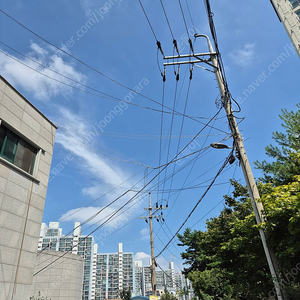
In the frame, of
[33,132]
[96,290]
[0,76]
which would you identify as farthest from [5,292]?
[96,290]

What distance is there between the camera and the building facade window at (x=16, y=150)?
862 cm

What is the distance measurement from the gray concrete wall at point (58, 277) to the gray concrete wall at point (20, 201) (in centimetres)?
2800

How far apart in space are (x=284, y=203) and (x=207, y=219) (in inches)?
662

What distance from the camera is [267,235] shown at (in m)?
6.80

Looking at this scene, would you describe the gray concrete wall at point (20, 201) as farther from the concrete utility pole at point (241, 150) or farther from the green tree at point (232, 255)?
the green tree at point (232, 255)

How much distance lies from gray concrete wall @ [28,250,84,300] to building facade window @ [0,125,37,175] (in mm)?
28449

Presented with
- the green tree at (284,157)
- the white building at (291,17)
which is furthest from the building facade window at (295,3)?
the green tree at (284,157)

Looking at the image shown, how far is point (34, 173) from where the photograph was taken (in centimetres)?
985

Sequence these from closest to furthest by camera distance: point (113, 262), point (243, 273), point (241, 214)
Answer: point (243, 273) → point (241, 214) → point (113, 262)

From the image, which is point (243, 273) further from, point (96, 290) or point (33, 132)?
point (96, 290)

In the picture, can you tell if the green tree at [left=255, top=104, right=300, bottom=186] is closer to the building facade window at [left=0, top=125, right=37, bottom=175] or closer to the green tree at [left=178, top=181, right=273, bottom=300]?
the green tree at [left=178, top=181, right=273, bottom=300]

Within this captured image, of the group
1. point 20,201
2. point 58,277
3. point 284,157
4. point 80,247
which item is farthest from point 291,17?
point 80,247

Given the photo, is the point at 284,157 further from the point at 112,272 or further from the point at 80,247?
the point at 112,272

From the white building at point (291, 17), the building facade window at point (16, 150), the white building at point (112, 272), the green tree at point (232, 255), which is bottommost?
the green tree at point (232, 255)
